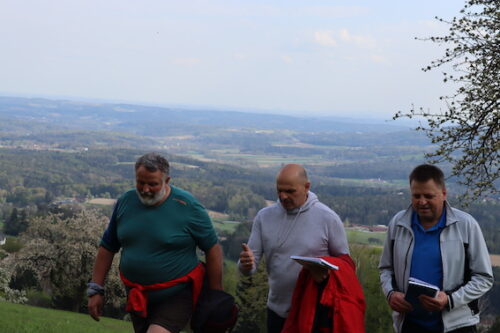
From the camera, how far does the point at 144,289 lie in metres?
5.20

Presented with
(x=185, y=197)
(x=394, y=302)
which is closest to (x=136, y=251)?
(x=185, y=197)

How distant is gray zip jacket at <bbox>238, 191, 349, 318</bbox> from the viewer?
5070 mm

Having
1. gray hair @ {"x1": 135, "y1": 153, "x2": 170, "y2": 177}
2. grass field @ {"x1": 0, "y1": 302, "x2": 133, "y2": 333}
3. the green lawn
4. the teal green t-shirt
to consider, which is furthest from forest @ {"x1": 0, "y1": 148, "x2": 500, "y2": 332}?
gray hair @ {"x1": 135, "y1": 153, "x2": 170, "y2": 177}

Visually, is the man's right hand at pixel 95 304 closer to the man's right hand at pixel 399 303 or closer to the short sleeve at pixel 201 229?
the short sleeve at pixel 201 229

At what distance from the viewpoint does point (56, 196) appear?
414 feet

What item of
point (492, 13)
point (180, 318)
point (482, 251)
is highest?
point (492, 13)

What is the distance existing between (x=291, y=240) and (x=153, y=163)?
130 centimetres

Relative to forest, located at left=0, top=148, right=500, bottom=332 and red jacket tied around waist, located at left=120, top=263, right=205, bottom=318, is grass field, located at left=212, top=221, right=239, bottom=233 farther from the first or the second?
red jacket tied around waist, located at left=120, top=263, right=205, bottom=318

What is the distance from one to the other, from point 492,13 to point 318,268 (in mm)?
8074

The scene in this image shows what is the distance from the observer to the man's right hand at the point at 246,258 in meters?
5.05

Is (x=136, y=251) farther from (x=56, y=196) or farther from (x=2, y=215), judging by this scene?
(x=56, y=196)

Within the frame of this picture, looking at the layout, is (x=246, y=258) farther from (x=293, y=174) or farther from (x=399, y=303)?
(x=399, y=303)

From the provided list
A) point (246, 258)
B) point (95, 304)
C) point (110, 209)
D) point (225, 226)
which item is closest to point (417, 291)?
point (246, 258)

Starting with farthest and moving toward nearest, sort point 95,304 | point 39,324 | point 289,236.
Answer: point 39,324 < point 95,304 < point 289,236
